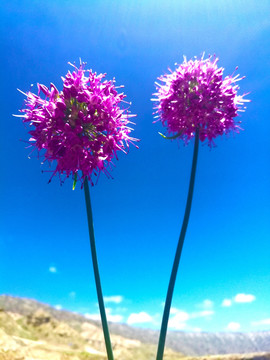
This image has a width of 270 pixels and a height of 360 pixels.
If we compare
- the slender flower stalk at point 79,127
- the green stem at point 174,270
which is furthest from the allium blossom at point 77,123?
the green stem at point 174,270

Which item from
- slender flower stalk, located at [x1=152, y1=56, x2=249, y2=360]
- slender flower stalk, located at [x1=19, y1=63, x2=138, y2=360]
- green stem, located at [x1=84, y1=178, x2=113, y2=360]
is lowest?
green stem, located at [x1=84, y1=178, x2=113, y2=360]

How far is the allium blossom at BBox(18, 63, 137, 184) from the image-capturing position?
674 centimetres

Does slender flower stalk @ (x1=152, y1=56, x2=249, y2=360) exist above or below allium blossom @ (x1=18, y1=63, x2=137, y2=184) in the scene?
above

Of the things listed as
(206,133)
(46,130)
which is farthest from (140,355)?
(46,130)

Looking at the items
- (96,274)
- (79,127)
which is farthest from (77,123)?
(96,274)

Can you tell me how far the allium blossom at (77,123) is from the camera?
674 centimetres

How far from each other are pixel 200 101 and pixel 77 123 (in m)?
3.96

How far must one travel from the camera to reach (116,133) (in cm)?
736

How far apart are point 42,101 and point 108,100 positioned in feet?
4.90

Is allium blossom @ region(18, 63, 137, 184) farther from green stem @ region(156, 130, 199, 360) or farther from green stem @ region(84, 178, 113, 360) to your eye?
green stem @ region(156, 130, 199, 360)

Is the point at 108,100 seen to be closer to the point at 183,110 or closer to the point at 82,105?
the point at 82,105

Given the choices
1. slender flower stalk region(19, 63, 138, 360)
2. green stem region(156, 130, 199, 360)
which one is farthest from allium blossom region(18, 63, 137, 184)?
green stem region(156, 130, 199, 360)

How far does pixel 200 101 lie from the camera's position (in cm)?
905

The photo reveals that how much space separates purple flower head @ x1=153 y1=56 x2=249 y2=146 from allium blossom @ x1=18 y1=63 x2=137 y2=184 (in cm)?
247
